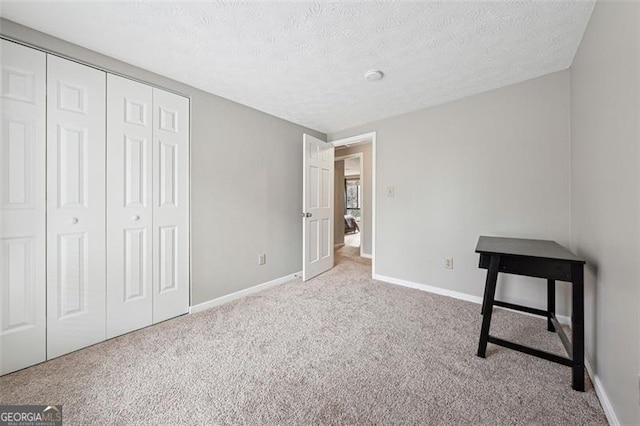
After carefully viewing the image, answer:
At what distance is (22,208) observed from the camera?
155 centimetres

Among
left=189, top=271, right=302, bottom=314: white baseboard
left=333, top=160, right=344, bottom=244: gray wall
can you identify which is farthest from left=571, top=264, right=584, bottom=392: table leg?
left=333, top=160, right=344, bottom=244: gray wall

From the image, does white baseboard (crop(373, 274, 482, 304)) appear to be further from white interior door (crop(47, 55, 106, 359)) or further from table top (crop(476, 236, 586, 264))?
white interior door (crop(47, 55, 106, 359))

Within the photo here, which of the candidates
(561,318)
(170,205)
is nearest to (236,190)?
(170,205)

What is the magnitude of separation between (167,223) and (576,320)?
297 cm

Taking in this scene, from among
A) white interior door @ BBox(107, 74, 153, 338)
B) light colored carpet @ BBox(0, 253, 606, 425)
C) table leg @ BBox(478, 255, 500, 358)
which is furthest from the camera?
white interior door @ BBox(107, 74, 153, 338)

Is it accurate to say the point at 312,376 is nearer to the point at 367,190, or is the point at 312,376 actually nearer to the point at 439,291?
the point at 439,291

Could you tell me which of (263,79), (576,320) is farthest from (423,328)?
(263,79)

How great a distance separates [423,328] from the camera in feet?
6.79

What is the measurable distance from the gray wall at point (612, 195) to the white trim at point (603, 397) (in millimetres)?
39

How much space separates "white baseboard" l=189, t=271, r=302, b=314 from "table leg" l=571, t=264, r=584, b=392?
2.69m

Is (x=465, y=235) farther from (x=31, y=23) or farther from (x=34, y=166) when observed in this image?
(x=31, y=23)

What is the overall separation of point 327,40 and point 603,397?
2.59 metres

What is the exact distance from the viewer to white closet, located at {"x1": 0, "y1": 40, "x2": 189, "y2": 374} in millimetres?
1537

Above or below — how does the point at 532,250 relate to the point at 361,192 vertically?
below
